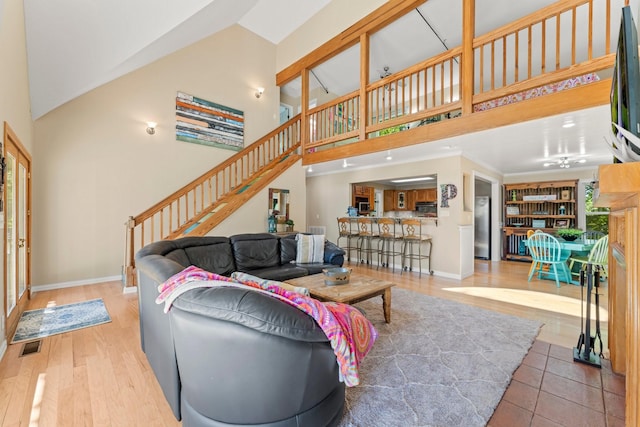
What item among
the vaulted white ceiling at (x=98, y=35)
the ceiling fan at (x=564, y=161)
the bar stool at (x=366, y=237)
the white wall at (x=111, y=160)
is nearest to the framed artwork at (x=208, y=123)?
the white wall at (x=111, y=160)

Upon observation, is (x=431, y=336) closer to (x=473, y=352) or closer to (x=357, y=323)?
(x=473, y=352)

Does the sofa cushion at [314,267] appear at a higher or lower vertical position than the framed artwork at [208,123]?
lower

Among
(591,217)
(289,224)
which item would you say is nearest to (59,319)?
(289,224)

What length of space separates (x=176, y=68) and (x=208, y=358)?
236 inches

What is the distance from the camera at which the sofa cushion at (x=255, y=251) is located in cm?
392

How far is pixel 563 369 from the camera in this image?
7.12 feet

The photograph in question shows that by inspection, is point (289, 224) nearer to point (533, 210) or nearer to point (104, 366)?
point (104, 366)

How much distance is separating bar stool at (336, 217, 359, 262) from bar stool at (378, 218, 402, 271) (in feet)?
2.13

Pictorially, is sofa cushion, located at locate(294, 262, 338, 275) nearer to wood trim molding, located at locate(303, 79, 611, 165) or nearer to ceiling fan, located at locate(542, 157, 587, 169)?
wood trim molding, located at locate(303, 79, 611, 165)

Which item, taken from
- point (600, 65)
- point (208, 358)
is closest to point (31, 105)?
point (208, 358)

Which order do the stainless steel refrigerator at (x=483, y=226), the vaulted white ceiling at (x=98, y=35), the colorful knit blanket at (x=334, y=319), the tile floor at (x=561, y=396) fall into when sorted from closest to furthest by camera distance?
1. the colorful knit blanket at (x=334, y=319)
2. the tile floor at (x=561, y=396)
3. the vaulted white ceiling at (x=98, y=35)
4. the stainless steel refrigerator at (x=483, y=226)

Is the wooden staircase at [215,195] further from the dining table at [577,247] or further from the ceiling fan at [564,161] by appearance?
the ceiling fan at [564,161]

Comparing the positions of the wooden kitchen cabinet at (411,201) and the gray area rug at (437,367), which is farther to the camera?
the wooden kitchen cabinet at (411,201)

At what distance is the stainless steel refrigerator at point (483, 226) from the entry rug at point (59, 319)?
8049mm
